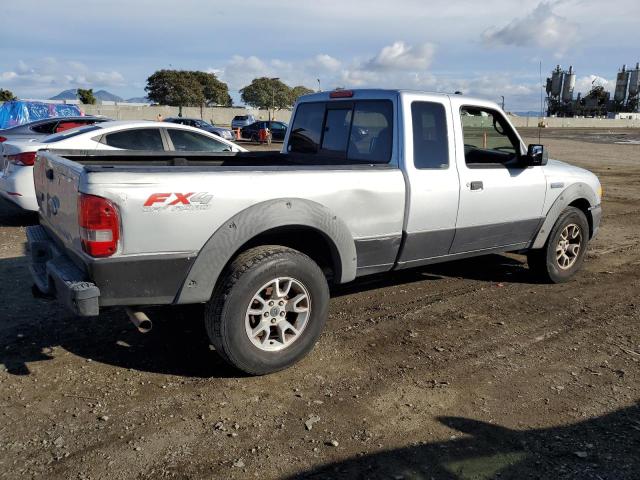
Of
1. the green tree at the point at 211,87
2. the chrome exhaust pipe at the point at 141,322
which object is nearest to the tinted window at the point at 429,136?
the chrome exhaust pipe at the point at 141,322

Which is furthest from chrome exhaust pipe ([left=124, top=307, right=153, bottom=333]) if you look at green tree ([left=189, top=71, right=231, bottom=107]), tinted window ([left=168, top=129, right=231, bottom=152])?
green tree ([left=189, top=71, right=231, bottom=107])

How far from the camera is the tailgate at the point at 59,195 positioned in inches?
134

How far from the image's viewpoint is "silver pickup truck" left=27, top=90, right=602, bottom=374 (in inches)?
130

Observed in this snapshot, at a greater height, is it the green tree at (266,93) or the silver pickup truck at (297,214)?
the green tree at (266,93)

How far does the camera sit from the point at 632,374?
4.04 metres

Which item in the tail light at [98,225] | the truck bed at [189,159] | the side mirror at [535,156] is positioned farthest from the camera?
the side mirror at [535,156]

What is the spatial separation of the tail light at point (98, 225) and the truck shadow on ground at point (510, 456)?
1.65m

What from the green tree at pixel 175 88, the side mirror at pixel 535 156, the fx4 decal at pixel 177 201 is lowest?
the fx4 decal at pixel 177 201

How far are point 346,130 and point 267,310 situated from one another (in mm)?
2038

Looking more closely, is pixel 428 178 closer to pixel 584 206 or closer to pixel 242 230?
pixel 242 230

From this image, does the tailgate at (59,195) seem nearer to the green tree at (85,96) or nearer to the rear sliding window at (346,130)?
the rear sliding window at (346,130)

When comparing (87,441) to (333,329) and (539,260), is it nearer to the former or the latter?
(333,329)

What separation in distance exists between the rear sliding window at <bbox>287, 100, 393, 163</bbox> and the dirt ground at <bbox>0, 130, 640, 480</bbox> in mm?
1443

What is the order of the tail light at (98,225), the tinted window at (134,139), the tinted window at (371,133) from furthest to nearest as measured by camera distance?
the tinted window at (134,139)
the tinted window at (371,133)
the tail light at (98,225)
